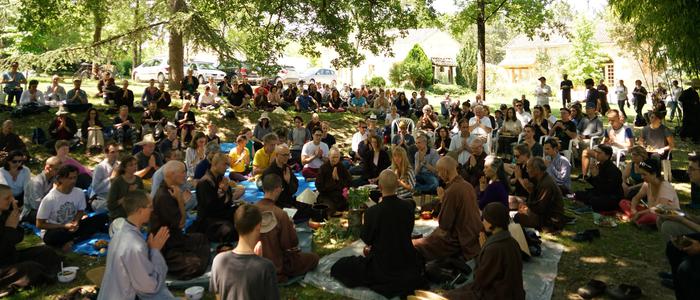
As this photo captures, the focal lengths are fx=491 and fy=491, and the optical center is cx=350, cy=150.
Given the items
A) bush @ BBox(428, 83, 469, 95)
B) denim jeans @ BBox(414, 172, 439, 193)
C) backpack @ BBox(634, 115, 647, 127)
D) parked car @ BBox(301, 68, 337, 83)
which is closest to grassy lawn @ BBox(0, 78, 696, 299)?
denim jeans @ BBox(414, 172, 439, 193)

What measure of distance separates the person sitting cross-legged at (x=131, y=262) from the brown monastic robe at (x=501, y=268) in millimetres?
2691

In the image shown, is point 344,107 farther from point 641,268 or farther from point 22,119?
point 641,268

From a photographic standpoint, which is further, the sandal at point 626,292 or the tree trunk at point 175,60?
the tree trunk at point 175,60

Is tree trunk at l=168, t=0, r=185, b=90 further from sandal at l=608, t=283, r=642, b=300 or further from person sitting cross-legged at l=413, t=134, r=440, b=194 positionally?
sandal at l=608, t=283, r=642, b=300

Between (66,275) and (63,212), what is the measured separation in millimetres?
1290

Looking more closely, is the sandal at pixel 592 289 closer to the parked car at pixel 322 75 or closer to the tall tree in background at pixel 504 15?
the tall tree in background at pixel 504 15

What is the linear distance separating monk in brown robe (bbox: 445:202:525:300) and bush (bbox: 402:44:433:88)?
33.1m

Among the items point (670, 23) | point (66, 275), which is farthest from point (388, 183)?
point (670, 23)

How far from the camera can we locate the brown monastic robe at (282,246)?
5.05 metres

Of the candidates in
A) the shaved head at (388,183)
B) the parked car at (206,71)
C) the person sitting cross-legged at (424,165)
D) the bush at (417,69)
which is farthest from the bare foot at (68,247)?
the bush at (417,69)

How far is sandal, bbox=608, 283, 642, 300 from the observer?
192 inches

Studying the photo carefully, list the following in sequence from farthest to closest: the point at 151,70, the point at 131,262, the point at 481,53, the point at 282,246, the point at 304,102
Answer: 1. the point at 151,70
2. the point at 481,53
3. the point at 304,102
4. the point at 282,246
5. the point at 131,262

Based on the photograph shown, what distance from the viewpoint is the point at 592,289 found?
5.02 meters

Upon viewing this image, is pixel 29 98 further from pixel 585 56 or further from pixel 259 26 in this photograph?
pixel 585 56
